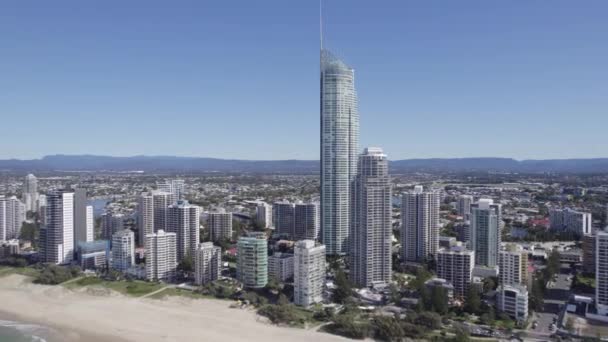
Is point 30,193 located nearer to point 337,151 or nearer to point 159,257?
point 159,257

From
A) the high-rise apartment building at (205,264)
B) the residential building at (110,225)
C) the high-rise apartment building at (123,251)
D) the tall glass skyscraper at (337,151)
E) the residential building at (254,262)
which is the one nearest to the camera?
the residential building at (254,262)

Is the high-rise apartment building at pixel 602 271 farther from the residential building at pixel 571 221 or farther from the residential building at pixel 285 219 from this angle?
the residential building at pixel 285 219

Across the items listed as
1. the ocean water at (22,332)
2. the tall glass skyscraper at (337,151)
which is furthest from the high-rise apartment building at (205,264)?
the tall glass skyscraper at (337,151)

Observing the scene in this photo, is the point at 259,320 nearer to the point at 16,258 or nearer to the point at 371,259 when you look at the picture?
the point at 371,259

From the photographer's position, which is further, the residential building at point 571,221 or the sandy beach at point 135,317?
the residential building at point 571,221

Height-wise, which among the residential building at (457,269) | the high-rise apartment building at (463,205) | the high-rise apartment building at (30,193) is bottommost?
the residential building at (457,269)

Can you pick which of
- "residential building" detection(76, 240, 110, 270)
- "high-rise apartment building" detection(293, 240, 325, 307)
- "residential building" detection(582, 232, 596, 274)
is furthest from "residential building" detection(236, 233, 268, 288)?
"residential building" detection(582, 232, 596, 274)

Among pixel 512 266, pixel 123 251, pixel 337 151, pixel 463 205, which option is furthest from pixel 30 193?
pixel 512 266
